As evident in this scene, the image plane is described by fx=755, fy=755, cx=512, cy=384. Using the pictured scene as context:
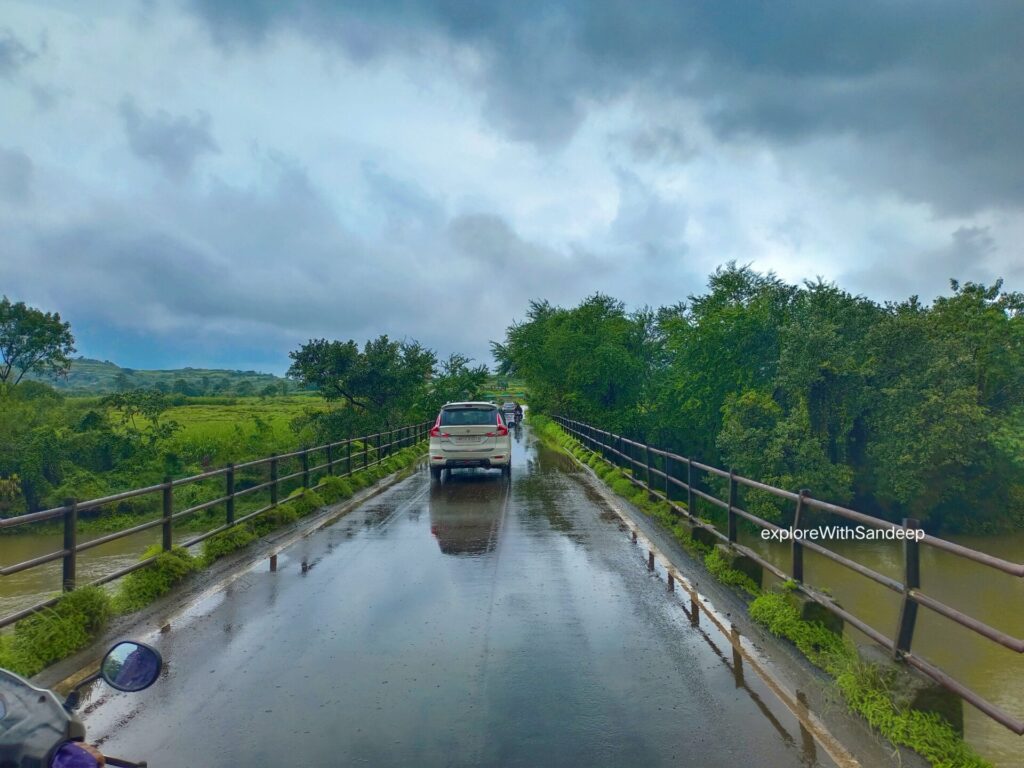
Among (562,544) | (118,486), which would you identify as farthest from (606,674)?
(118,486)

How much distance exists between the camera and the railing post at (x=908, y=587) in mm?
5055

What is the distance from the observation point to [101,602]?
6.85m

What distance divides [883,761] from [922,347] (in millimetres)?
31837

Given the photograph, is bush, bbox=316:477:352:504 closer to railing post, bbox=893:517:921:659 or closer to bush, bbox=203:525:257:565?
bush, bbox=203:525:257:565

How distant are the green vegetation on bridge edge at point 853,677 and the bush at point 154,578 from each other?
6062 millimetres

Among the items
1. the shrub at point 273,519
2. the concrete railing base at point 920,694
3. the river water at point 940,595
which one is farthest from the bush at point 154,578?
the concrete railing base at point 920,694

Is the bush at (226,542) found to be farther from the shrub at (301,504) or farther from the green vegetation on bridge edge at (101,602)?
the shrub at (301,504)

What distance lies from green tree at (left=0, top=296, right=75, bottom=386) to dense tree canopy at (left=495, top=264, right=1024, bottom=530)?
4204cm

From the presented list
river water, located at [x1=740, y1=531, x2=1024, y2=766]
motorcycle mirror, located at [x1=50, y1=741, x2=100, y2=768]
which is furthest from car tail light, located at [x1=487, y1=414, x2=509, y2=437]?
motorcycle mirror, located at [x1=50, y1=741, x2=100, y2=768]

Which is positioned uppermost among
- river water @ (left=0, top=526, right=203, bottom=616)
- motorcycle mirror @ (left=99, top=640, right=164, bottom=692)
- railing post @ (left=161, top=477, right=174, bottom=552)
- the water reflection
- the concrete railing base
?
motorcycle mirror @ (left=99, top=640, right=164, bottom=692)

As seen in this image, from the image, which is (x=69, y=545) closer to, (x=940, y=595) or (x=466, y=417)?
(x=466, y=417)

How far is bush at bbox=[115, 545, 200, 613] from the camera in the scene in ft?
24.7

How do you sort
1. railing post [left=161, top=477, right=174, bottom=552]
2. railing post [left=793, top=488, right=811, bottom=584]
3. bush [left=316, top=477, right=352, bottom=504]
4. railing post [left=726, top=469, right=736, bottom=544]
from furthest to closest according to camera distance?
bush [left=316, top=477, right=352, bottom=504], railing post [left=726, top=469, right=736, bottom=544], railing post [left=161, top=477, right=174, bottom=552], railing post [left=793, top=488, right=811, bottom=584]

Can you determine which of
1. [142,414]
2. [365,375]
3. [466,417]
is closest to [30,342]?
[142,414]
